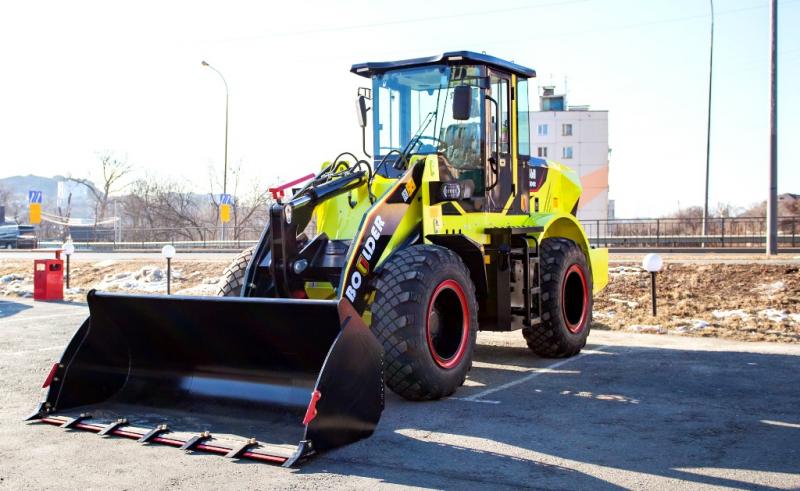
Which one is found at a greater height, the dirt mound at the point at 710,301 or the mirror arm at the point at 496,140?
the mirror arm at the point at 496,140

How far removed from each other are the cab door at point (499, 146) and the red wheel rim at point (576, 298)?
1.43 m

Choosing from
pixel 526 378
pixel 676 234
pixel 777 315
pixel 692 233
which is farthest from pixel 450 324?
pixel 692 233

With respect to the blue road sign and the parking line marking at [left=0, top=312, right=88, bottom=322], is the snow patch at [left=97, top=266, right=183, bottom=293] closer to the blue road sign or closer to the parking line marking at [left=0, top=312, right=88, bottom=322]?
the parking line marking at [left=0, top=312, right=88, bottom=322]

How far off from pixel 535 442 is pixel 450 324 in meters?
1.92

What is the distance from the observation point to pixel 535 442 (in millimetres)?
5707

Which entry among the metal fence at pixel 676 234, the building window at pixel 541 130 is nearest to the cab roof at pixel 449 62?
the metal fence at pixel 676 234

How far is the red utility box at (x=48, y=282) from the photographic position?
56.9 ft

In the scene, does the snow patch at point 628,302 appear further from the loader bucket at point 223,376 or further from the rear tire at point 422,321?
the loader bucket at point 223,376

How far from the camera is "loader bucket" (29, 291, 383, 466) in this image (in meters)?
5.47

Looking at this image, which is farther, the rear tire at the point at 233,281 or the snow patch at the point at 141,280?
the snow patch at the point at 141,280

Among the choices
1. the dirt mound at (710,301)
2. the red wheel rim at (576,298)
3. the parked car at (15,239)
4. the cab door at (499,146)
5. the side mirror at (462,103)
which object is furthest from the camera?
the parked car at (15,239)

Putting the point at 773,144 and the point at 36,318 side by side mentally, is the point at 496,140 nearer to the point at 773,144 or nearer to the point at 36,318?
the point at 36,318

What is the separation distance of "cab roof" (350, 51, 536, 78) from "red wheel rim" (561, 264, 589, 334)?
2434 millimetres

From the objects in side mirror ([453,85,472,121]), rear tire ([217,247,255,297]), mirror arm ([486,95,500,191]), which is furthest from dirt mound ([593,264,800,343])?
rear tire ([217,247,255,297])
